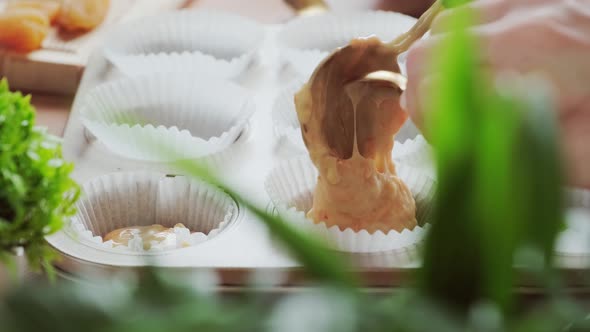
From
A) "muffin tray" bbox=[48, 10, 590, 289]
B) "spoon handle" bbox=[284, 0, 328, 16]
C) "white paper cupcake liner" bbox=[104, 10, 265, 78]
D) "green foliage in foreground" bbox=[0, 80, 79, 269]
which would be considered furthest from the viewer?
"spoon handle" bbox=[284, 0, 328, 16]

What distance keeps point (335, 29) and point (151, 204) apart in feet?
1.54

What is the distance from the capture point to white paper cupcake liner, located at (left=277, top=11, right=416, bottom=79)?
1204 mm

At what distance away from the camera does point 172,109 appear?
1.10 meters

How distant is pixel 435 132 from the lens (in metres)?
0.22

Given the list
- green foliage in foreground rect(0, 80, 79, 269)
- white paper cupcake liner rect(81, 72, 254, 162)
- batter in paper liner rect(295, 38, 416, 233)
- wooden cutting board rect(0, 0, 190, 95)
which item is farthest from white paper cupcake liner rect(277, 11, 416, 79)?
green foliage in foreground rect(0, 80, 79, 269)

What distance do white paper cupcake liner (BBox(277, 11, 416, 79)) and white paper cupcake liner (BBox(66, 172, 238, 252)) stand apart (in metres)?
0.30

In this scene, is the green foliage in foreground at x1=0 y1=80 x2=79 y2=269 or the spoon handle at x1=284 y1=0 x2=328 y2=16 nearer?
the green foliage in foreground at x1=0 y1=80 x2=79 y2=269

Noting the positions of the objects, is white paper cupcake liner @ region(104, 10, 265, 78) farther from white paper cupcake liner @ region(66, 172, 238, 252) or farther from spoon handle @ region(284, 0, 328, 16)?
white paper cupcake liner @ region(66, 172, 238, 252)

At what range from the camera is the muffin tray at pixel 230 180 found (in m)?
0.71

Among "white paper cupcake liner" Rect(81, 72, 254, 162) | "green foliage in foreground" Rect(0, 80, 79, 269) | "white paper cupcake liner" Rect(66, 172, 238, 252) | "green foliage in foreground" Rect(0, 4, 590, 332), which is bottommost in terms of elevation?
"white paper cupcake liner" Rect(66, 172, 238, 252)

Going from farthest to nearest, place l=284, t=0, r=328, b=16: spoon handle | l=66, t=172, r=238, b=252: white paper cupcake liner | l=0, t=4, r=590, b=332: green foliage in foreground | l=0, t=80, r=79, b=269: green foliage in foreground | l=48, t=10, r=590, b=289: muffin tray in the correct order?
1. l=284, t=0, r=328, b=16: spoon handle
2. l=66, t=172, r=238, b=252: white paper cupcake liner
3. l=48, t=10, r=590, b=289: muffin tray
4. l=0, t=80, r=79, b=269: green foliage in foreground
5. l=0, t=4, r=590, b=332: green foliage in foreground

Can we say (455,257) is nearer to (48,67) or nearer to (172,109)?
(172,109)

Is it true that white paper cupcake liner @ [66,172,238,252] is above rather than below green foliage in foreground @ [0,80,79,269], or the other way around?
below

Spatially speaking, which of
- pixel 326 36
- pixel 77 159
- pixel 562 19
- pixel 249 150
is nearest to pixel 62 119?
pixel 77 159
